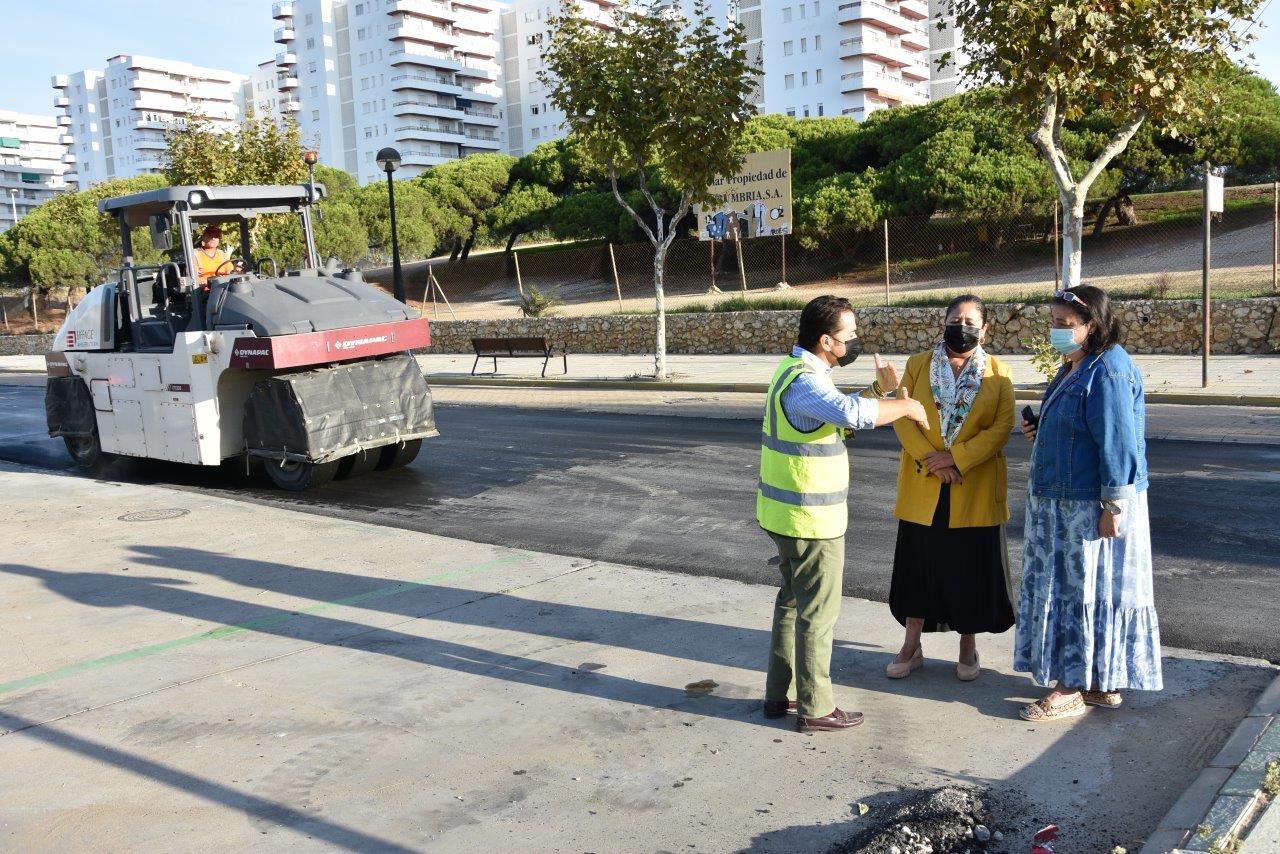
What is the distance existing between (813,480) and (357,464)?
7944 millimetres

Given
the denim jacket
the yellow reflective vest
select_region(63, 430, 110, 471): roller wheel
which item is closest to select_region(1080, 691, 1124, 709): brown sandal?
the denim jacket

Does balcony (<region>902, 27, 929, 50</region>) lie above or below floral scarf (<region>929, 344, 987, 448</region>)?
above

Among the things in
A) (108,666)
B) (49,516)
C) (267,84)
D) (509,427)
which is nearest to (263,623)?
(108,666)

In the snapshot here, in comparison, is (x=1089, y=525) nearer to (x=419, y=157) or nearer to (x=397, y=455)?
(x=397, y=455)

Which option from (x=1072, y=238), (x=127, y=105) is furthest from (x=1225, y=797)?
(x=127, y=105)

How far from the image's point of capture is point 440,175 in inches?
2189

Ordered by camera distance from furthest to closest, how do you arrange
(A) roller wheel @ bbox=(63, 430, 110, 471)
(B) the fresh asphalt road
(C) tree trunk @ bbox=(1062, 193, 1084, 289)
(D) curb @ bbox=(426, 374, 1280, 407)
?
(C) tree trunk @ bbox=(1062, 193, 1084, 289) < (D) curb @ bbox=(426, 374, 1280, 407) < (A) roller wheel @ bbox=(63, 430, 110, 471) < (B) the fresh asphalt road

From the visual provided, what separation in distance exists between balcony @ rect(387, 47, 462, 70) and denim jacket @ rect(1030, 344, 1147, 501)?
12091cm

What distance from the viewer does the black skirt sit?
504cm

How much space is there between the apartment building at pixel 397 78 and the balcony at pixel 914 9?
47194 mm

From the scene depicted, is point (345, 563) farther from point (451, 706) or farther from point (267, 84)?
point (267, 84)

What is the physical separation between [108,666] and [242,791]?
203 centimetres

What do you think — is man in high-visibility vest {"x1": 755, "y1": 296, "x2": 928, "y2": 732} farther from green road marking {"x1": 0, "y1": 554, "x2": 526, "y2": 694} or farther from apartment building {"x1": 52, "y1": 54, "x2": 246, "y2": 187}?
apartment building {"x1": 52, "y1": 54, "x2": 246, "y2": 187}

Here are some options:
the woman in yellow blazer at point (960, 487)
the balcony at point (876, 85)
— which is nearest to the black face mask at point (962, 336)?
the woman in yellow blazer at point (960, 487)
